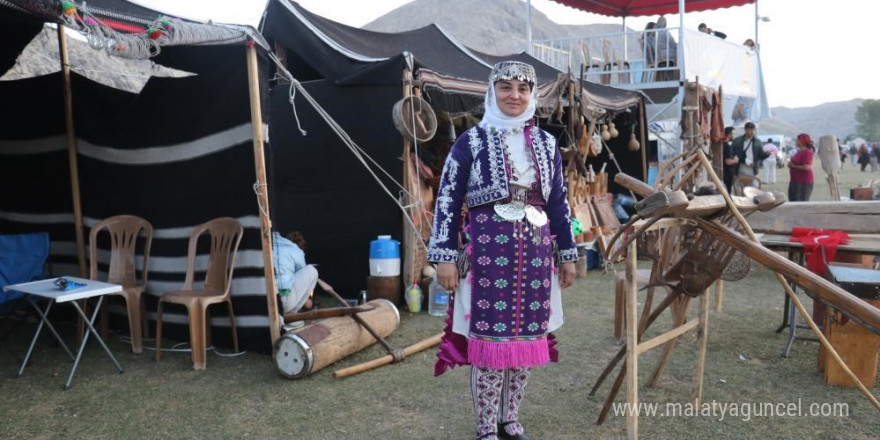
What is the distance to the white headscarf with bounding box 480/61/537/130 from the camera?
273 centimetres

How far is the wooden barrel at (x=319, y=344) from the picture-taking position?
3945 millimetres

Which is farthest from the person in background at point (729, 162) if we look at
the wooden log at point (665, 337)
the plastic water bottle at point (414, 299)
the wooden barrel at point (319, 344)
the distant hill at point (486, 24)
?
the distant hill at point (486, 24)

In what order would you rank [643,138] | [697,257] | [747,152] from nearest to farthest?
1. [697,257]
2. [643,138]
3. [747,152]

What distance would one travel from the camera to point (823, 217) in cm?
A: 439

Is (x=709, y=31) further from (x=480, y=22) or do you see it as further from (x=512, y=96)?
(x=480, y=22)

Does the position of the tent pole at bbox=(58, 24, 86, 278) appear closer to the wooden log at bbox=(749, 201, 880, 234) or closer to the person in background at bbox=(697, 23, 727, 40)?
the wooden log at bbox=(749, 201, 880, 234)

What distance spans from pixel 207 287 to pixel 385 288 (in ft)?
5.63

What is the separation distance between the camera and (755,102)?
16016 millimetres

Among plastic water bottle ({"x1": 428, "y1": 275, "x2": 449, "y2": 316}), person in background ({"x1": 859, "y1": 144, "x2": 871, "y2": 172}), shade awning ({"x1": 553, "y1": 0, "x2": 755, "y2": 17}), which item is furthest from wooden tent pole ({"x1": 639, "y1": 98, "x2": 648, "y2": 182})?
person in background ({"x1": 859, "y1": 144, "x2": 871, "y2": 172})

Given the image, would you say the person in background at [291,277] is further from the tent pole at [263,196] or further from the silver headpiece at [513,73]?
the silver headpiece at [513,73]

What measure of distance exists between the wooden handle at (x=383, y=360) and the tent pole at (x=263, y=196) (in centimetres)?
56

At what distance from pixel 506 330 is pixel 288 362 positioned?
1.80 meters

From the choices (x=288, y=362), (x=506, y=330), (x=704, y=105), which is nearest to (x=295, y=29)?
(x=288, y=362)

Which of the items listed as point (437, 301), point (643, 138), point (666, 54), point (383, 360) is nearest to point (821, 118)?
point (666, 54)
